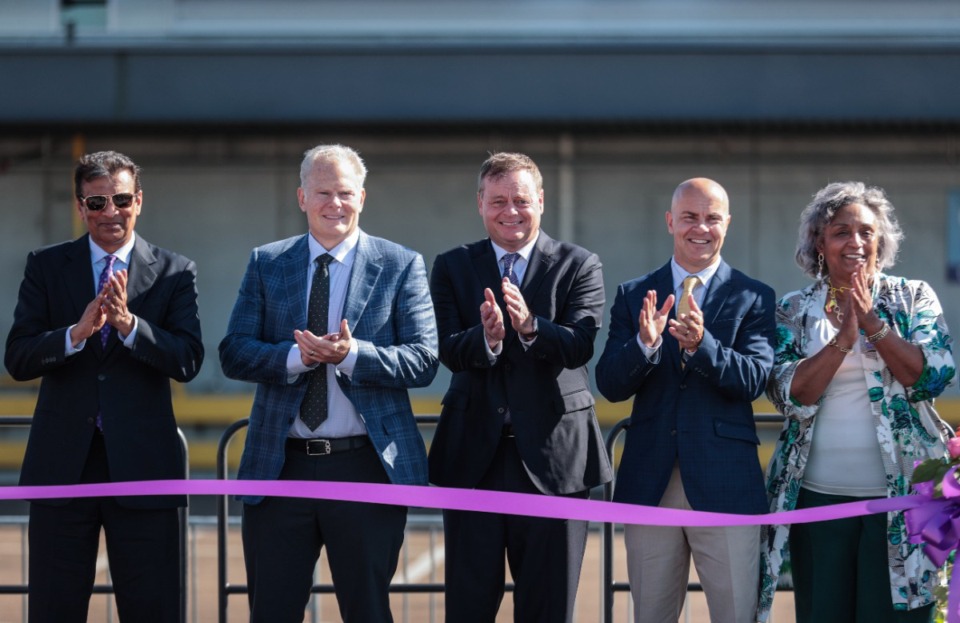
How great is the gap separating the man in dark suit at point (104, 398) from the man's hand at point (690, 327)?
1.75 metres

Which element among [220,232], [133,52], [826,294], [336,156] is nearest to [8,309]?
[220,232]

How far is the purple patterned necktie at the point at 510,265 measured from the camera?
436 cm

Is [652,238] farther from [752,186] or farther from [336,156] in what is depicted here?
[336,156]

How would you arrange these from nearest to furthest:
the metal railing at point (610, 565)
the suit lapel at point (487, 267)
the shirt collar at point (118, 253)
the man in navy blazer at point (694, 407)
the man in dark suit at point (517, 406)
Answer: the man in navy blazer at point (694, 407) < the man in dark suit at point (517, 406) < the suit lapel at point (487, 267) < the shirt collar at point (118, 253) < the metal railing at point (610, 565)

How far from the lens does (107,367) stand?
4.32m

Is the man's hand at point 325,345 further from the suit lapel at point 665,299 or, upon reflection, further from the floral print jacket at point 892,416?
the floral print jacket at point 892,416

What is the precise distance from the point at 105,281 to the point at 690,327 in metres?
2.11

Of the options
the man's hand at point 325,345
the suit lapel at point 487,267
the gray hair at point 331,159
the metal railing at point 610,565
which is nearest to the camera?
the man's hand at point 325,345

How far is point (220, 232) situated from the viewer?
12.8 meters

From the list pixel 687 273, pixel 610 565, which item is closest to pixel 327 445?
pixel 687 273

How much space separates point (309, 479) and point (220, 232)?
907cm

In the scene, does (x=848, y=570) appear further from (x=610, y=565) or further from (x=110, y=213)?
(x=110, y=213)

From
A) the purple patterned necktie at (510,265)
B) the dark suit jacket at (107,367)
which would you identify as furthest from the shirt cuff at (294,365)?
the purple patterned necktie at (510,265)

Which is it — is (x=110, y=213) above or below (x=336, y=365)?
above
